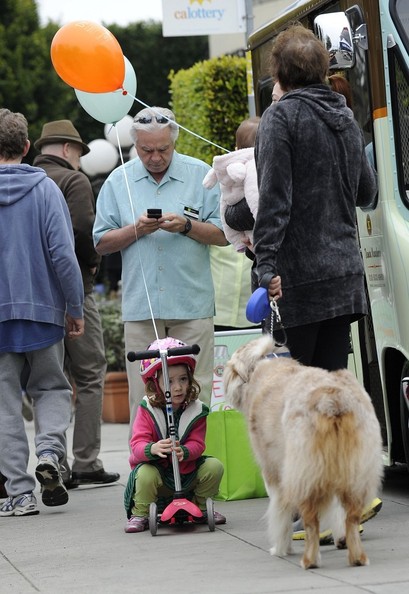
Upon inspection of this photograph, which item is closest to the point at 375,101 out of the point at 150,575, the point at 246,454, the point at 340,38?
the point at 340,38

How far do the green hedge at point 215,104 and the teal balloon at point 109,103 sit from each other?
179 inches

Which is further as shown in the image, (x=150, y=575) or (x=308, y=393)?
(x=150, y=575)

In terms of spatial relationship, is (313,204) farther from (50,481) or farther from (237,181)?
(50,481)

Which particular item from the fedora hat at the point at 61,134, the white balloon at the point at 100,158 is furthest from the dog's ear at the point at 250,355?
the white balloon at the point at 100,158

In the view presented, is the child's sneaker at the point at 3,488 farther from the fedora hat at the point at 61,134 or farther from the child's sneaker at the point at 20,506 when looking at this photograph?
the fedora hat at the point at 61,134

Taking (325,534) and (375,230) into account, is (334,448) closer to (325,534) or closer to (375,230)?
(325,534)

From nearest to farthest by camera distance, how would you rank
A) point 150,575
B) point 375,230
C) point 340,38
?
point 150,575
point 340,38
point 375,230

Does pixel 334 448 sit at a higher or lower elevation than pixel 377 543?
higher

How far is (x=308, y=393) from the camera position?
4805 mm

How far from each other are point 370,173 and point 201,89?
702cm

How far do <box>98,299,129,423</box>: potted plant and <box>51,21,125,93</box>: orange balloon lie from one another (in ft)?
19.6

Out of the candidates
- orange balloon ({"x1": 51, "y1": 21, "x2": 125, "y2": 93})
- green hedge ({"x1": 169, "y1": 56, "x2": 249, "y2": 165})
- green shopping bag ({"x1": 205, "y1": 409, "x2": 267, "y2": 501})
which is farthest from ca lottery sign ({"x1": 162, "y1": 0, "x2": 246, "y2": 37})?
green shopping bag ({"x1": 205, "y1": 409, "x2": 267, "y2": 501})

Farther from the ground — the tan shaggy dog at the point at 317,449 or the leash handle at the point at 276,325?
the leash handle at the point at 276,325

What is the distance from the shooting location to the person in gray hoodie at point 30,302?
7074 millimetres
